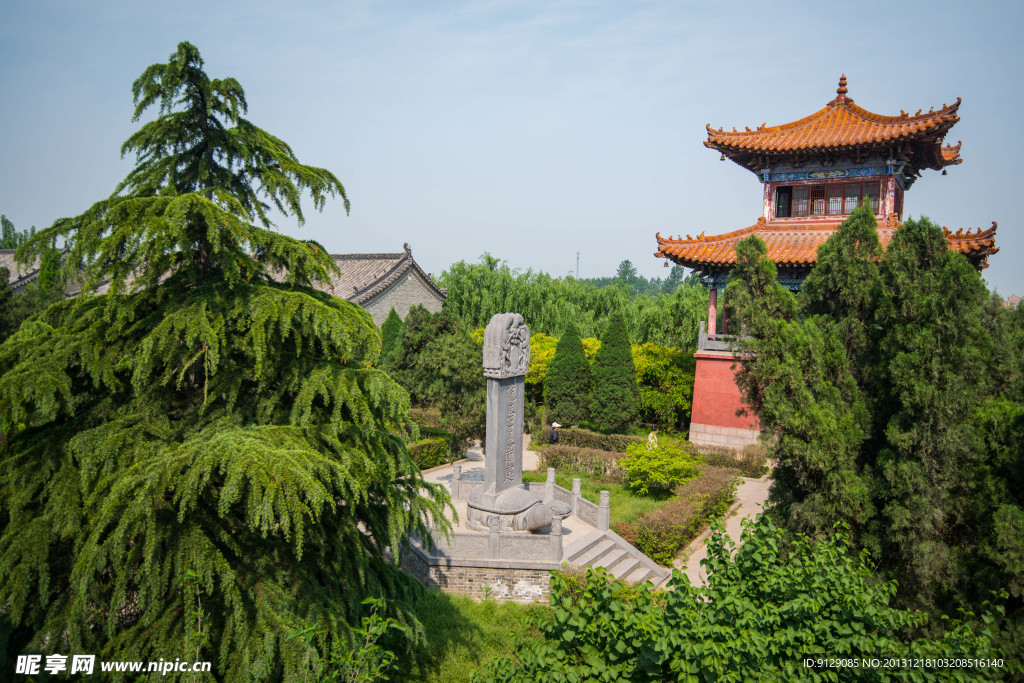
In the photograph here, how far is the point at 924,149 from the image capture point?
15.0 m

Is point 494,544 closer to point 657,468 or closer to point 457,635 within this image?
point 457,635

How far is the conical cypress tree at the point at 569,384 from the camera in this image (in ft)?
59.4

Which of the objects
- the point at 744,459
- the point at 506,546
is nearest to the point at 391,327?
the point at 744,459

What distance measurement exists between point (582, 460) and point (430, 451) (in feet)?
12.3

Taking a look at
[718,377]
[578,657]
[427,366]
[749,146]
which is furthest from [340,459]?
[749,146]

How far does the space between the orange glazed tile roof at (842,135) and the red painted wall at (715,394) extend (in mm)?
5193

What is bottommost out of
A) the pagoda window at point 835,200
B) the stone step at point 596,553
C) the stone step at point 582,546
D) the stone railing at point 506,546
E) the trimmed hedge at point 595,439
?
the stone step at point 596,553

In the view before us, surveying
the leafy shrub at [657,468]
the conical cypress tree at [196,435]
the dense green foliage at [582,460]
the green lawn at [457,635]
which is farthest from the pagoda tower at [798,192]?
the conical cypress tree at [196,435]

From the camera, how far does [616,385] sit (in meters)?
17.6

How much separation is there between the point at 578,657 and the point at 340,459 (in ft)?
6.79

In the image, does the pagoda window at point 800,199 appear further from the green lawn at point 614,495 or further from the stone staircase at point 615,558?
the stone staircase at point 615,558

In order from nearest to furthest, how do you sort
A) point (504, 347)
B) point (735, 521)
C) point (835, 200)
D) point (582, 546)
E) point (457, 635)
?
point (457, 635)
point (582, 546)
point (504, 347)
point (735, 521)
point (835, 200)

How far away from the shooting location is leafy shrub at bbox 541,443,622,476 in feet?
49.1

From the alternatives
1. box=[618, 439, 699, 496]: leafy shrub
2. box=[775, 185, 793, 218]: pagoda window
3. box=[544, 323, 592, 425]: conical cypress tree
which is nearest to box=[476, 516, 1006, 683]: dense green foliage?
box=[618, 439, 699, 496]: leafy shrub
